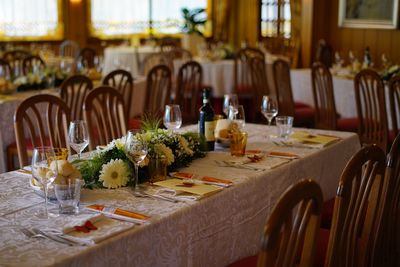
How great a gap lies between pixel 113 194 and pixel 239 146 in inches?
32.0

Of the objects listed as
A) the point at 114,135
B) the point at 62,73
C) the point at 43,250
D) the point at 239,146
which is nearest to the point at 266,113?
the point at 239,146

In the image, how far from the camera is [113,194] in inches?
94.7

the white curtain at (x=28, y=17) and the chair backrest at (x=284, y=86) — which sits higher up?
the white curtain at (x=28, y=17)

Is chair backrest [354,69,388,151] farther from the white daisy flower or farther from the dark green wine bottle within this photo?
the white daisy flower

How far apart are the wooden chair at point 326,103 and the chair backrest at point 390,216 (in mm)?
2583

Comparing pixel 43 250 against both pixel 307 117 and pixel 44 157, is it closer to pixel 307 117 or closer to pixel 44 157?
pixel 44 157

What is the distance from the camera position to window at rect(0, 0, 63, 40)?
31.6 feet

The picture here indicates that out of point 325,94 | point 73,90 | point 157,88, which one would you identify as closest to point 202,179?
point 73,90

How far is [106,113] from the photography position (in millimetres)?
3797

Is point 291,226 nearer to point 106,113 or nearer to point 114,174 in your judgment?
point 114,174

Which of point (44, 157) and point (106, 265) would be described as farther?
point (44, 157)

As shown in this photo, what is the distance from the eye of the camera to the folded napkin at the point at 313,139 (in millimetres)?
3289

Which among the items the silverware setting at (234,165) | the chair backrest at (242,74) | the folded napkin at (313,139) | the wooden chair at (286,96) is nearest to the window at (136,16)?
the chair backrest at (242,74)

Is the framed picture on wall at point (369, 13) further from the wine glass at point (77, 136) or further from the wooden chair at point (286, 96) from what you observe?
the wine glass at point (77, 136)
